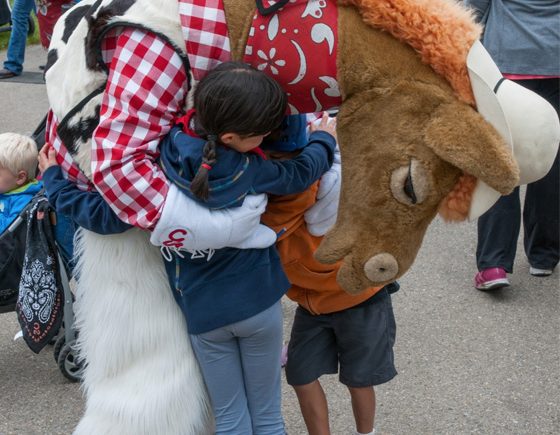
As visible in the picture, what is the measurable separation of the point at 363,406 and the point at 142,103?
131cm

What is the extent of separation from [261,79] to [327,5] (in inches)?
9.3

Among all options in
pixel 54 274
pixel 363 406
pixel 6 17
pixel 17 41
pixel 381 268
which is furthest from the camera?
pixel 6 17

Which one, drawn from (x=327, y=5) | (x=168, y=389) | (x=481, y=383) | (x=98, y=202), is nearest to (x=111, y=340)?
(x=168, y=389)

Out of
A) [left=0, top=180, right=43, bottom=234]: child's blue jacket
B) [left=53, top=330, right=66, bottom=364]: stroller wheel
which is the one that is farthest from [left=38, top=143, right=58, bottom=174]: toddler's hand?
[left=53, top=330, right=66, bottom=364]: stroller wheel

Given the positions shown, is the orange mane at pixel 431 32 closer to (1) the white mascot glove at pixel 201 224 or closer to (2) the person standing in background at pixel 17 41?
(1) the white mascot glove at pixel 201 224

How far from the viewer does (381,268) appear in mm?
2199

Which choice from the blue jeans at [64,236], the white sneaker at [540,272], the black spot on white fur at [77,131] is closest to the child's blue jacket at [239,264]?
the black spot on white fur at [77,131]

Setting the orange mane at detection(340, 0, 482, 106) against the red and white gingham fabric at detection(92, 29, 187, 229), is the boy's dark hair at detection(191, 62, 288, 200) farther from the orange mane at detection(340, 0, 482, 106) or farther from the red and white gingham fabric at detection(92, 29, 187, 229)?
the orange mane at detection(340, 0, 482, 106)

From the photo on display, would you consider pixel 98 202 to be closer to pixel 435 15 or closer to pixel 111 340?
pixel 111 340

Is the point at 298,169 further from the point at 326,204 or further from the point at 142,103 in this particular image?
the point at 142,103

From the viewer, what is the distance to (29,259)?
2990mm

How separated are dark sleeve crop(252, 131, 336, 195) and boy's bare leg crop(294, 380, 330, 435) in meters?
0.79

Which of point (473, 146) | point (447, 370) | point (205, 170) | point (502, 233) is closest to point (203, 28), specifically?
point (205, 170)

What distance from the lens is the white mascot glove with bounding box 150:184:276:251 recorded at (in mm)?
2125
